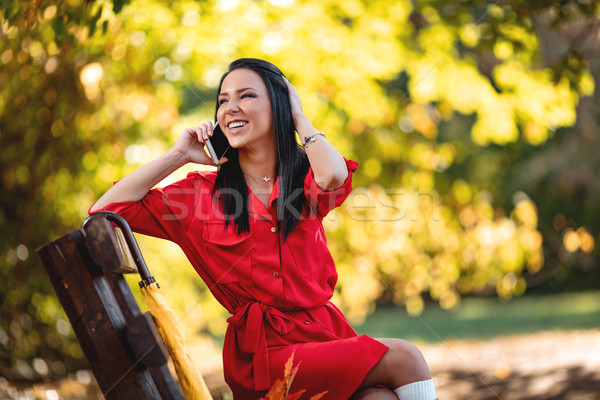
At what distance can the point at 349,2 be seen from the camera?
4863 mm

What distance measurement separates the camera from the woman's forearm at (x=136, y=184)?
2082mm

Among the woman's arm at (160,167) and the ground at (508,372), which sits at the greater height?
the woman's arm at (160,167)

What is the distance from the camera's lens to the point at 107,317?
1.62m

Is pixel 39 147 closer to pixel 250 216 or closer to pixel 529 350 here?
pixel 250 216

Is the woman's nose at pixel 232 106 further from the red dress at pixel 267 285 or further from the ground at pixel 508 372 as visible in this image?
the ground at pixel 508 372

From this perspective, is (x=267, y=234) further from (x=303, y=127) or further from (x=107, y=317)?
(x=107, y=317)

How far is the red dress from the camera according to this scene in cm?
193

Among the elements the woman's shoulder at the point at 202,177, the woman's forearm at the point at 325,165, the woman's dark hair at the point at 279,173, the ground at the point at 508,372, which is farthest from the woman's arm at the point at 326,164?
the ground at the point at 508,372

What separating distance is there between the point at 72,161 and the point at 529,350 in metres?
6.12

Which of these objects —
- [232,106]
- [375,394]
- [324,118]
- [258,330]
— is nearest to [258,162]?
[232,106]

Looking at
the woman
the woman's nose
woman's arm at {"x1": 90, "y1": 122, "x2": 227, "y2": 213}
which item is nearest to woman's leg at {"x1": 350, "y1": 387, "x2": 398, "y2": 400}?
the woman

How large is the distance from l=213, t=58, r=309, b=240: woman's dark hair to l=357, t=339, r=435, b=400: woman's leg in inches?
19.4

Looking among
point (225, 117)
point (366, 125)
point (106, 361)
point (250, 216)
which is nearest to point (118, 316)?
point (106, 361)

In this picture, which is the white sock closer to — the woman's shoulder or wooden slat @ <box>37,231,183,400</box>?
wooden slat @ <box>37,231,183,400</box>
